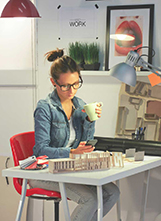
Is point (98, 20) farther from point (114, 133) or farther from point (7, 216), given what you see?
point (7, 216)

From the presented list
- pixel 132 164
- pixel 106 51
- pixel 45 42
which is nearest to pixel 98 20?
pixel 106 51

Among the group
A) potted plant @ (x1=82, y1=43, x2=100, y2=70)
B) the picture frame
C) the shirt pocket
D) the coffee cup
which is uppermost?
the picture frame

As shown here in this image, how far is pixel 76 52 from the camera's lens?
9.98ft

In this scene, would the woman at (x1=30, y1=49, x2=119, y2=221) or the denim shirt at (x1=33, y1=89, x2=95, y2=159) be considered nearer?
the woman at (x1=30, y1=49, x2=119, y2=221)

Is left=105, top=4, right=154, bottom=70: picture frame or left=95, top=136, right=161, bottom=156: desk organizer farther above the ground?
left=105, top=4, right=154, bottom=70: picture frame

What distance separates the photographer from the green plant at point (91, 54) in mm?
3012

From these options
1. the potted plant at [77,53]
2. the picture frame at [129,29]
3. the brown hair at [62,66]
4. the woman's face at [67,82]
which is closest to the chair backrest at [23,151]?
the woman's face at [67,82]

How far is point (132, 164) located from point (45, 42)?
147cm

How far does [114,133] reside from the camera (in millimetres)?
3096

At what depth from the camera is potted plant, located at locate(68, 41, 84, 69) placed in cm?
303

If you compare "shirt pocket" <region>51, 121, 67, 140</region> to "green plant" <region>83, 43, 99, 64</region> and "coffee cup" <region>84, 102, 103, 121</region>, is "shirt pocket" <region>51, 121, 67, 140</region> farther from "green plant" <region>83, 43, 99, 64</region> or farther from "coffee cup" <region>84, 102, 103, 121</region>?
"green plant" <region>83, 43, 99, 64</region>

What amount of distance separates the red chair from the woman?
43mm

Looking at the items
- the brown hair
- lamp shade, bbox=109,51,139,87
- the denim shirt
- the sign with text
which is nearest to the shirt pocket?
the denim shirt

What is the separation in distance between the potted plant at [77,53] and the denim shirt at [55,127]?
1.42 feet
